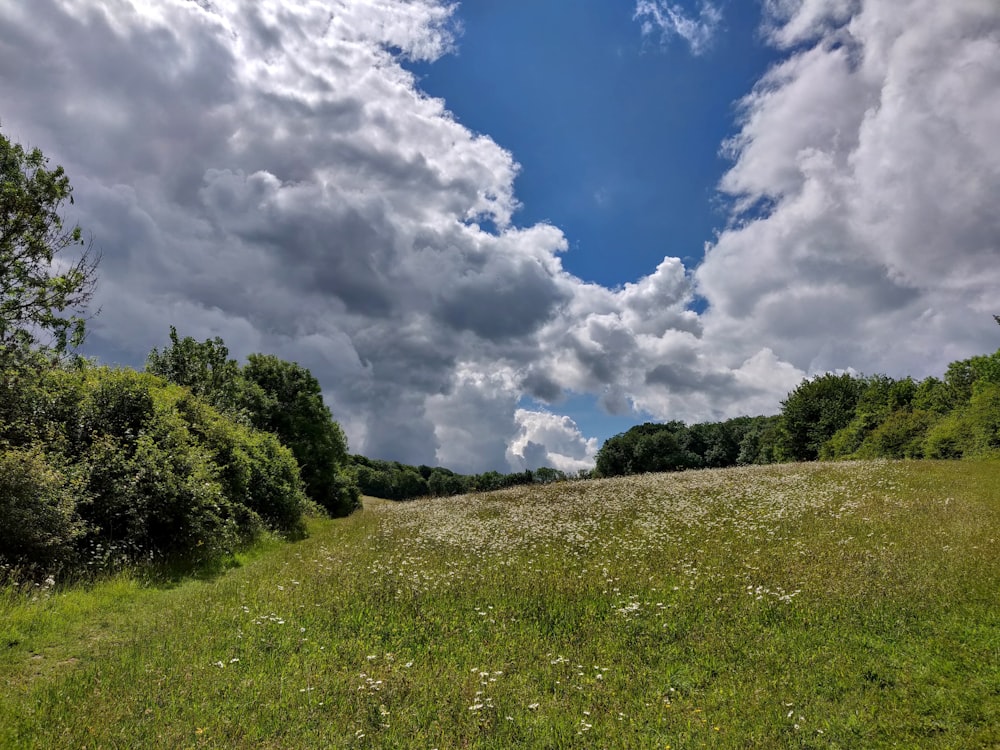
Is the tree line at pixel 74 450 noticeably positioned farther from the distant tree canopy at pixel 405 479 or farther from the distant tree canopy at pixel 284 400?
the distant tree canopy at pixel 405 479

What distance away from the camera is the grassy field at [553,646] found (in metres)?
6.88

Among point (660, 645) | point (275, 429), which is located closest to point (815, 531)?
point (660, 645)

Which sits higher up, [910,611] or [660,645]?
[910,611]

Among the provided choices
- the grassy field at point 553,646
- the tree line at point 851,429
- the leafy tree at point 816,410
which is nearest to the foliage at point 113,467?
the grassy field at point 553,646

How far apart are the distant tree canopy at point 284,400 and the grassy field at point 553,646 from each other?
39.2 metres

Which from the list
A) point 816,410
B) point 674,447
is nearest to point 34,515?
point 816,410

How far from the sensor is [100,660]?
8695mm

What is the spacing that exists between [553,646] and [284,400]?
5090 centimetres

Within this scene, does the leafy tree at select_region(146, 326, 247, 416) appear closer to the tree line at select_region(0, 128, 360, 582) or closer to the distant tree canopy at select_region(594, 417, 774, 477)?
the tree line at select_region(0, 128, 360, 582)

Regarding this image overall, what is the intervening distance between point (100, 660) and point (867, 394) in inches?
3452

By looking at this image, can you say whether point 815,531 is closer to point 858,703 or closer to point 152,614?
point 858,703

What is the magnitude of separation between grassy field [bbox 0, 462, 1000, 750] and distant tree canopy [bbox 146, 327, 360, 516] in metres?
39.2

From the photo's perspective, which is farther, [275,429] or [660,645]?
[275,429]

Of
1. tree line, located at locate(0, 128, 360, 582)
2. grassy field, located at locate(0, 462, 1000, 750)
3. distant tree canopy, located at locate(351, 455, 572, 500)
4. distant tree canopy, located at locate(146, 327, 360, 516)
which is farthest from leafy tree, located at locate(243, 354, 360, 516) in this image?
distant tree canopy, located at locate(351, 455, 572, 500)
